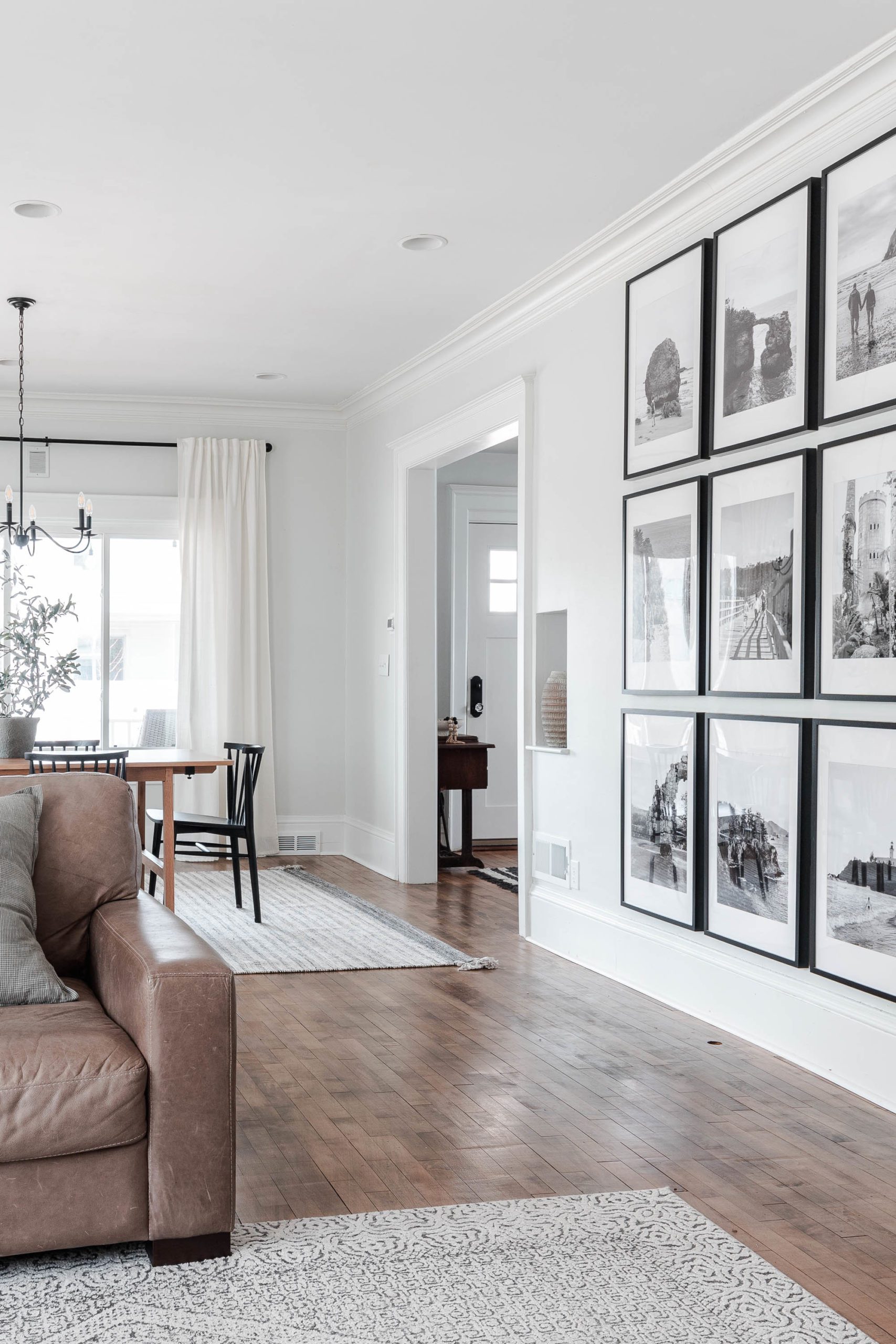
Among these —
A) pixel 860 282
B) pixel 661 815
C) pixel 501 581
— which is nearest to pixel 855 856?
pixel 661 815

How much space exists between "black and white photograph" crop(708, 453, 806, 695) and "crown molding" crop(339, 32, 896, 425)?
2.96 feet

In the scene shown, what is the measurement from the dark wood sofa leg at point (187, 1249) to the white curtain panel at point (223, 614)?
5.46m

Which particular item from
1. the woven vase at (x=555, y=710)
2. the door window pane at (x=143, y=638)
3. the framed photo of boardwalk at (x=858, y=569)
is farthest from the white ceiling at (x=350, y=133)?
the door window pane at (x=143, y=638)

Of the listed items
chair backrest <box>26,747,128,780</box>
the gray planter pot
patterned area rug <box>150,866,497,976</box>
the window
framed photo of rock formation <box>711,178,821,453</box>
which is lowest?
patterned area rug <box>150,866,497,976</box>

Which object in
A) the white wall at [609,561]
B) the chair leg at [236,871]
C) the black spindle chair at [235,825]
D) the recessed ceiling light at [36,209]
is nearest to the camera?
the white wall at [609,561]

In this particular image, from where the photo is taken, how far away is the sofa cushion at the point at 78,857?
290cm

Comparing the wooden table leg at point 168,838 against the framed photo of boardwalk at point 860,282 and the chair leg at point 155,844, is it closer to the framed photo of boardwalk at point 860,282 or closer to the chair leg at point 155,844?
the chair leg at point 155,844

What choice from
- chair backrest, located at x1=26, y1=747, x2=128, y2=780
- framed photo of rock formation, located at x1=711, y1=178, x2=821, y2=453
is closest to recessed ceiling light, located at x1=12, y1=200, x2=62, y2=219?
chair backrest, located at x1=26, y1=747, x2=128, y2=780

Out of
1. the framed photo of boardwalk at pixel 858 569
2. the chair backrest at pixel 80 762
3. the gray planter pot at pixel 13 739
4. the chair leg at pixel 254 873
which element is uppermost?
the framed photo of boardwalk at pixel 858 569

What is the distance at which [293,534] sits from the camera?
319 inches

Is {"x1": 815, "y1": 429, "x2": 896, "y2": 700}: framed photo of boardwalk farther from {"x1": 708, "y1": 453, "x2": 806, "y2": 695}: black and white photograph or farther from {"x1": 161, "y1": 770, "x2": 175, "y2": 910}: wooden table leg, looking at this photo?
{"x1": 161, "y1": 770, "x2": 175, "y2": 910}: wooden table leg

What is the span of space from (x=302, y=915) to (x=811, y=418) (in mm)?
3536

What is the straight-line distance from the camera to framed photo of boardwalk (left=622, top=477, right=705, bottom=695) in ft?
13.9

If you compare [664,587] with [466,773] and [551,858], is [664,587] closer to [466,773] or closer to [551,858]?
[551,858]
